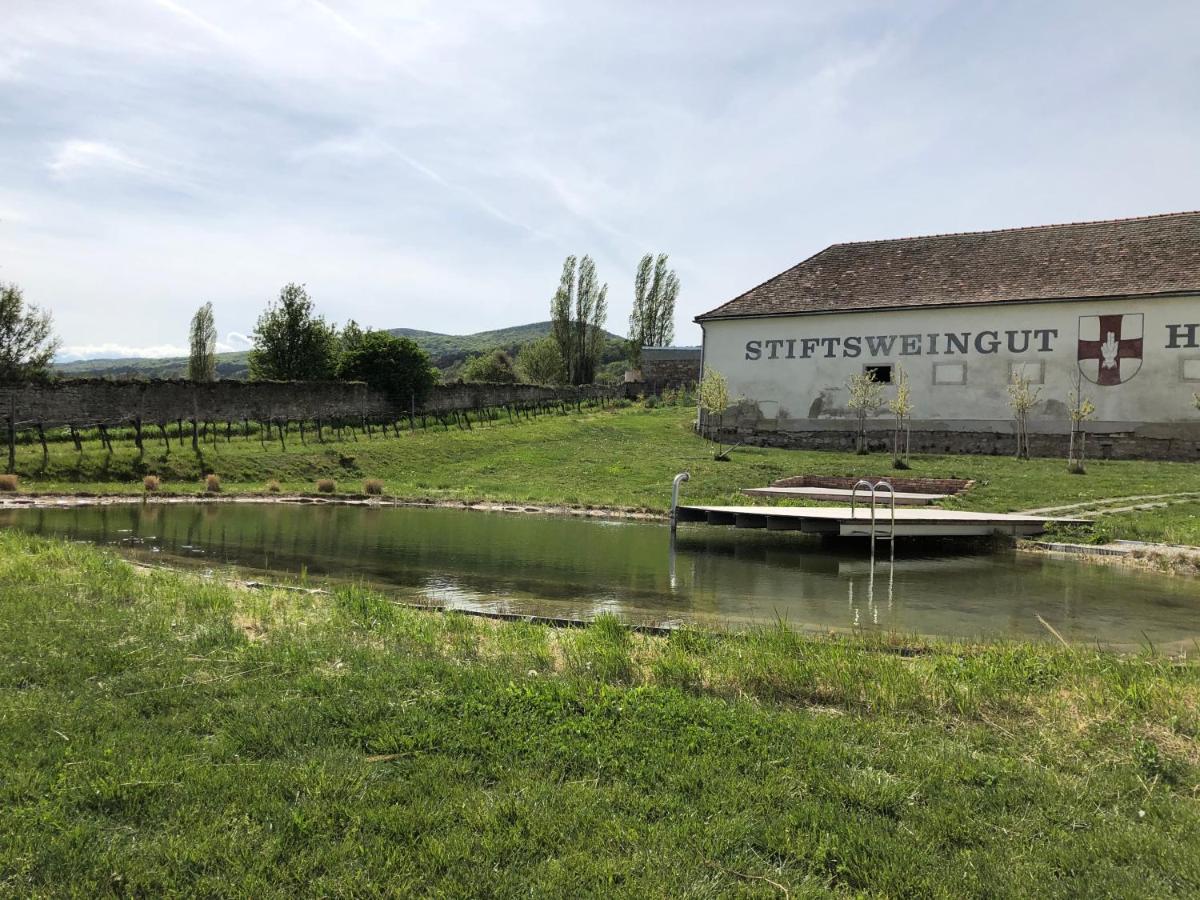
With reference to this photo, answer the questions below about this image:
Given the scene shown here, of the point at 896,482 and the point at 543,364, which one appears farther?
the point at 543,364

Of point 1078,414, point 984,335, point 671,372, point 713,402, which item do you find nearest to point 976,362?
point 984,335

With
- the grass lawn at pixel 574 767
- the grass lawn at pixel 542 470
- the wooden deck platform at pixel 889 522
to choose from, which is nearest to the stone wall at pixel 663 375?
the grass lawn at pixel 542 470

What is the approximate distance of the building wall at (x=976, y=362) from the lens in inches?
1176

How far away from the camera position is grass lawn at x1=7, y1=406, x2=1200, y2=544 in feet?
70.9

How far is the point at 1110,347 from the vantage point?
100 ft

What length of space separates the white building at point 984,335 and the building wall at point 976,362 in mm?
45

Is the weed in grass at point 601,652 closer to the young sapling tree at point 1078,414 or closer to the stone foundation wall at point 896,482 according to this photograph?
the stone foundation wall at point 896,482

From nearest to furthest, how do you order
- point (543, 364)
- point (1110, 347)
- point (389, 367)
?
point (1110, 347) → point (389, 367) → point (543, 364)

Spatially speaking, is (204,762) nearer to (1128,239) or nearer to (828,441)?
(828,441)

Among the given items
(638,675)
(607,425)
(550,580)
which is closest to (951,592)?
(550,580)

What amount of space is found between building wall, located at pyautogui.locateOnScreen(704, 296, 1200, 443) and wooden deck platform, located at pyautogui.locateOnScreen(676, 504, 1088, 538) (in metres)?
17.2

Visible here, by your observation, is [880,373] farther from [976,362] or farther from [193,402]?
[193,402]

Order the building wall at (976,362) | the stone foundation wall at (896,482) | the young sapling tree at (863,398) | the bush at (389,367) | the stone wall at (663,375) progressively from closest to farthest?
the stone foundation wall at (896,482)
the building wall at (976,362)
the young sapling tree at (863,398)
the bush at (389,367)
the stone wall at (663,375)

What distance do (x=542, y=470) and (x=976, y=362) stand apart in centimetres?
1844
